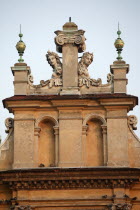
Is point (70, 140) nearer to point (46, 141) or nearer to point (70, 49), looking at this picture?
point (46, 141)

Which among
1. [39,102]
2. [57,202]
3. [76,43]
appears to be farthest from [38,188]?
[76,43]

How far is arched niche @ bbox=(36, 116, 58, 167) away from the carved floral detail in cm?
172

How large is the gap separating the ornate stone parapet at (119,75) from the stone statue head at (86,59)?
2.81ft

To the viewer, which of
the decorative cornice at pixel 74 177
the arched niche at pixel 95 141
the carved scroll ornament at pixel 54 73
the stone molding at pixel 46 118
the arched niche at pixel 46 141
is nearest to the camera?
the decorative cornice at pixel 74 177

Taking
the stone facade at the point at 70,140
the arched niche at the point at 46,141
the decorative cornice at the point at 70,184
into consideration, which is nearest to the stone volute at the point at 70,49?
the stone facade at the point at 70,140

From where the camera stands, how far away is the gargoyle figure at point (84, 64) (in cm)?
3189

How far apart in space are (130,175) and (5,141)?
4561 millimetres

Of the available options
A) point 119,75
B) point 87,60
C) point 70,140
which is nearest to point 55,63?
point 87,60

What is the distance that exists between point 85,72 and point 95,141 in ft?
8.10

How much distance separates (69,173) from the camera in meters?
30.1

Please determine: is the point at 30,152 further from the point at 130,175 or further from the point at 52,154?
the point at 130,175

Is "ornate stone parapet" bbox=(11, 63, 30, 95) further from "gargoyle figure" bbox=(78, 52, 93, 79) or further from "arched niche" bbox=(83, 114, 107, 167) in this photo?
"arched niche" bbox=(83, 114, 107, 167)

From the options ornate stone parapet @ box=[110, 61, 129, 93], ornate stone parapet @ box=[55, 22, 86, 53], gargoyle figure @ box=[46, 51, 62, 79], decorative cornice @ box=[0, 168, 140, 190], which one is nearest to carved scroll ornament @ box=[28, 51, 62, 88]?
gargoyle figure @ box=[46, 51, 62, 79]

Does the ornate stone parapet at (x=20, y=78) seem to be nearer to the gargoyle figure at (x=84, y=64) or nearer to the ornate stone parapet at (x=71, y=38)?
the ornate stone parapet at (x=71, y=38)
